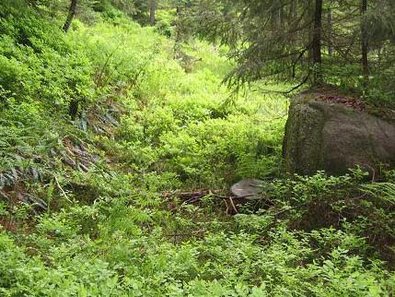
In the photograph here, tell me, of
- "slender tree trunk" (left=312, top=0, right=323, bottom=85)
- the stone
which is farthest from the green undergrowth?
"slender tree trunk" (left=312, top=0, right=323, bottom=85)

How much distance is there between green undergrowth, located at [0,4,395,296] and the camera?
14.4 ft

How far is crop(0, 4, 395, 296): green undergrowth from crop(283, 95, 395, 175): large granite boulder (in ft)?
1.43

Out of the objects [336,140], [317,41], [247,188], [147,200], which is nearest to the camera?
[147,200]

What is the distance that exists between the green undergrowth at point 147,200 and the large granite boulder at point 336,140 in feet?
1.43

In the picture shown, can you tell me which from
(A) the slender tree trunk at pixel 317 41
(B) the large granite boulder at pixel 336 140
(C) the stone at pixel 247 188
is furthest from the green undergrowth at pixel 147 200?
(A) the slender tree trunk at pixel 317 41

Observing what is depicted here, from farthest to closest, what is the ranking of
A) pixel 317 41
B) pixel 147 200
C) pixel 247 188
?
1. pixel 317 41
2. pixel 247 188
3. pixel 147 200

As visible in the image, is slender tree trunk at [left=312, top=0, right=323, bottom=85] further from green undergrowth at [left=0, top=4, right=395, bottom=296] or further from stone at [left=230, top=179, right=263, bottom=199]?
stone at [left=230, top=179, right=263, bottom=199]

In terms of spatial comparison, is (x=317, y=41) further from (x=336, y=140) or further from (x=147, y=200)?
(x=147, y=200)

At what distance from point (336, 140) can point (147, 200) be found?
3.16 metres

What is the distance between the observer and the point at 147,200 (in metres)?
7.45

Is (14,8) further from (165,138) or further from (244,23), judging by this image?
(244,23)

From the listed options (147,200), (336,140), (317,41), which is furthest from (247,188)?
(317,41)

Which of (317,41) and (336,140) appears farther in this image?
(317,41)

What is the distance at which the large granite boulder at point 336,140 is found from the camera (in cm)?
754
